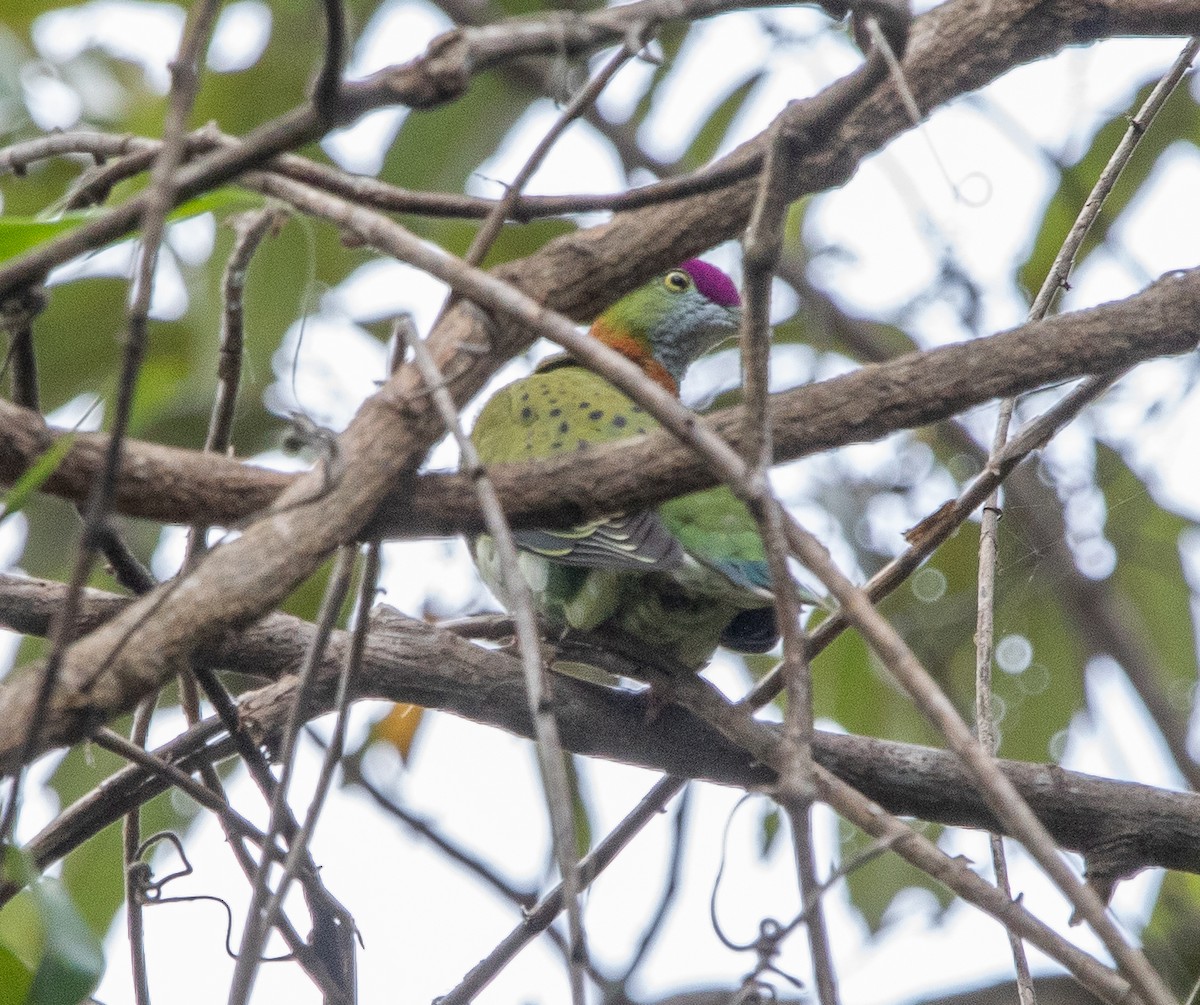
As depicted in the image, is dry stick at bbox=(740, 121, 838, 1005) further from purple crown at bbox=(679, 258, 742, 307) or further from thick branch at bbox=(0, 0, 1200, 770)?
purple crown at bbox=(679, 258, 742, 307)

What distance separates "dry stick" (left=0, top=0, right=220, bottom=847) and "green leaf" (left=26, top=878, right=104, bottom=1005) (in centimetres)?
17

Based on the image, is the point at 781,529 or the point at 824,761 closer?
the point at 781,529

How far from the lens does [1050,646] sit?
A: 499 cm

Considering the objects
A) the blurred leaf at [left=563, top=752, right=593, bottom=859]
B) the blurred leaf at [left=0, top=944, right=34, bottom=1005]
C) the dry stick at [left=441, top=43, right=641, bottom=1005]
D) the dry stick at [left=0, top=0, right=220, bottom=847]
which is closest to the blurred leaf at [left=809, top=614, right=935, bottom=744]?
the blurred leaf at [left=563, top=752, right=593, bottom=859]

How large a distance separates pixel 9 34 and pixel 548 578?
2.85 meters

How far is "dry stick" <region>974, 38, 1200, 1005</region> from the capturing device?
267cm

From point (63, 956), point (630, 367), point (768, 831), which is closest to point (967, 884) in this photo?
point (630, 367)

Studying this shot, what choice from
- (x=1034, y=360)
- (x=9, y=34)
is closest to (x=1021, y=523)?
(x=1034, y=360)

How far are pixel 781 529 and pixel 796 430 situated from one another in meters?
0.41

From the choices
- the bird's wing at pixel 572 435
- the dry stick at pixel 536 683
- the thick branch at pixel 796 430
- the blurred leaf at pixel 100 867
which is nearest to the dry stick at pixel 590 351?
the dry stick at pixel 536 683

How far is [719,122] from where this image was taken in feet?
17.5

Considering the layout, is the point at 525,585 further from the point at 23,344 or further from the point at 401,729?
the point at 401,729

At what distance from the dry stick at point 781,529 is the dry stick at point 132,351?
2.23 feet

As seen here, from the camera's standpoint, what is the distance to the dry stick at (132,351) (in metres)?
1.53
